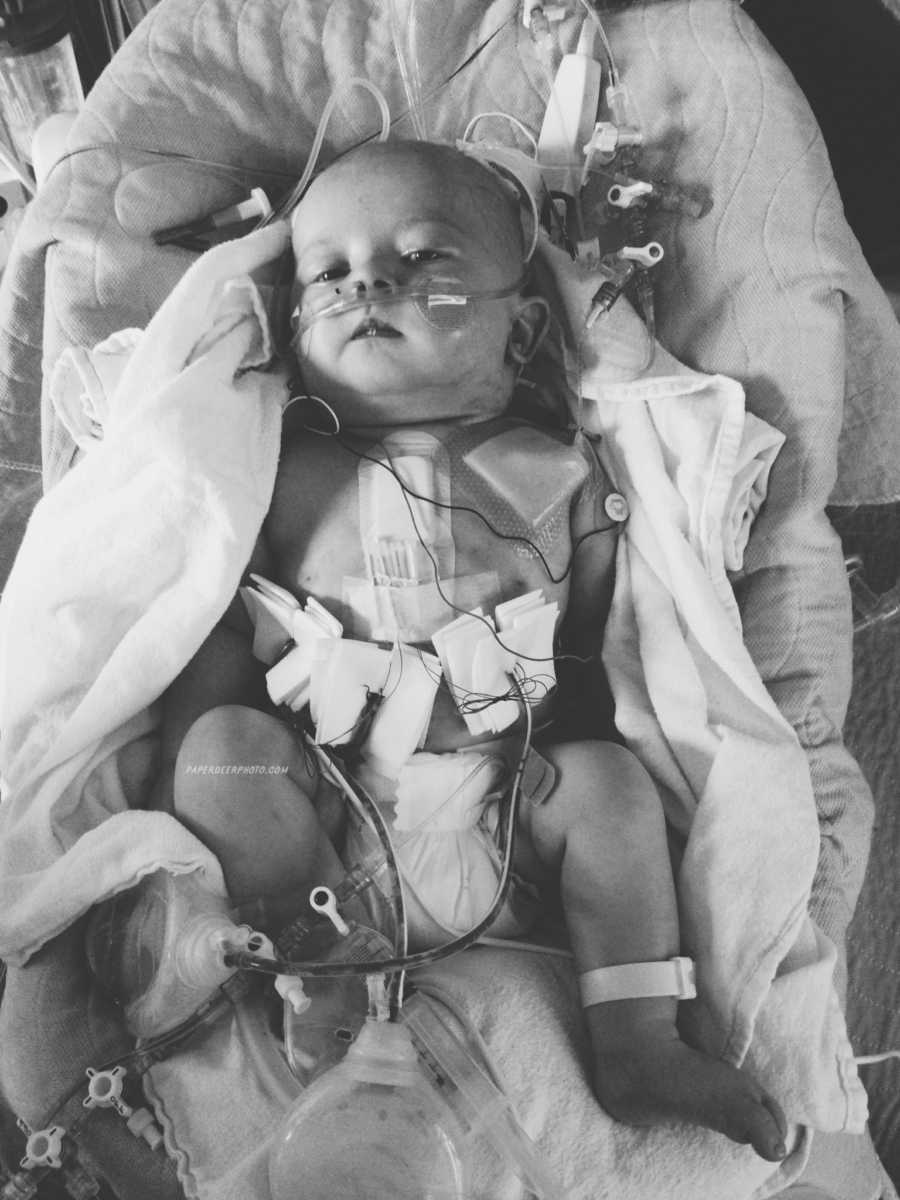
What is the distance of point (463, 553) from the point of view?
4.22 feet

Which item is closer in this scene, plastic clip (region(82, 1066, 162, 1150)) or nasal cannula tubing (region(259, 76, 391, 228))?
plastic clip (region(82, 1066, 162, 1150))

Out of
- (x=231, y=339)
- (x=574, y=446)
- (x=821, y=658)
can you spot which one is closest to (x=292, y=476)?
(x=231, y=339)

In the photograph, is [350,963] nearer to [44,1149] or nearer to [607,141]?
[44,1149]

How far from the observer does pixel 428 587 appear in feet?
4.14

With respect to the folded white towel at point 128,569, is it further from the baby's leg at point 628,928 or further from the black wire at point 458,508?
the baby's leg at point 628,928

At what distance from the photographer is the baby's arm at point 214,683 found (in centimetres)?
123

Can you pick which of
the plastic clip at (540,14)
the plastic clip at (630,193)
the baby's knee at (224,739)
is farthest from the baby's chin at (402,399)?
the plastic clip at (540,14)

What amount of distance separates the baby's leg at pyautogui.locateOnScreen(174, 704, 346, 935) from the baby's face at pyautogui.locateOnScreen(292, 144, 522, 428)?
1.43ft

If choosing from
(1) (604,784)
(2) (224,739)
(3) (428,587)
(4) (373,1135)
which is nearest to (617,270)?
(3) (428,587)

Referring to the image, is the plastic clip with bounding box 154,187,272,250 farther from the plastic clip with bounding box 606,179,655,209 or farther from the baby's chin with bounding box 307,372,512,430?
the plastic clip with bounding box 606,179,655,209

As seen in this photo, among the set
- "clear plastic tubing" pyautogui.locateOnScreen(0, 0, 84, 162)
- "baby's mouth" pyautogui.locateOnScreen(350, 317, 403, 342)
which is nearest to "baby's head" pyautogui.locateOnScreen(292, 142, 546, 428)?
"baby's mouth" pyautogui.locateOnScreen(350, 317, 403, 342)

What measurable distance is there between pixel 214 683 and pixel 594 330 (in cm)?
66

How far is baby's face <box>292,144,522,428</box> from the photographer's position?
4.11 ft

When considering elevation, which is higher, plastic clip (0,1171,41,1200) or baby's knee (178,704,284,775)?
baby's knee (178,704,284,775)
